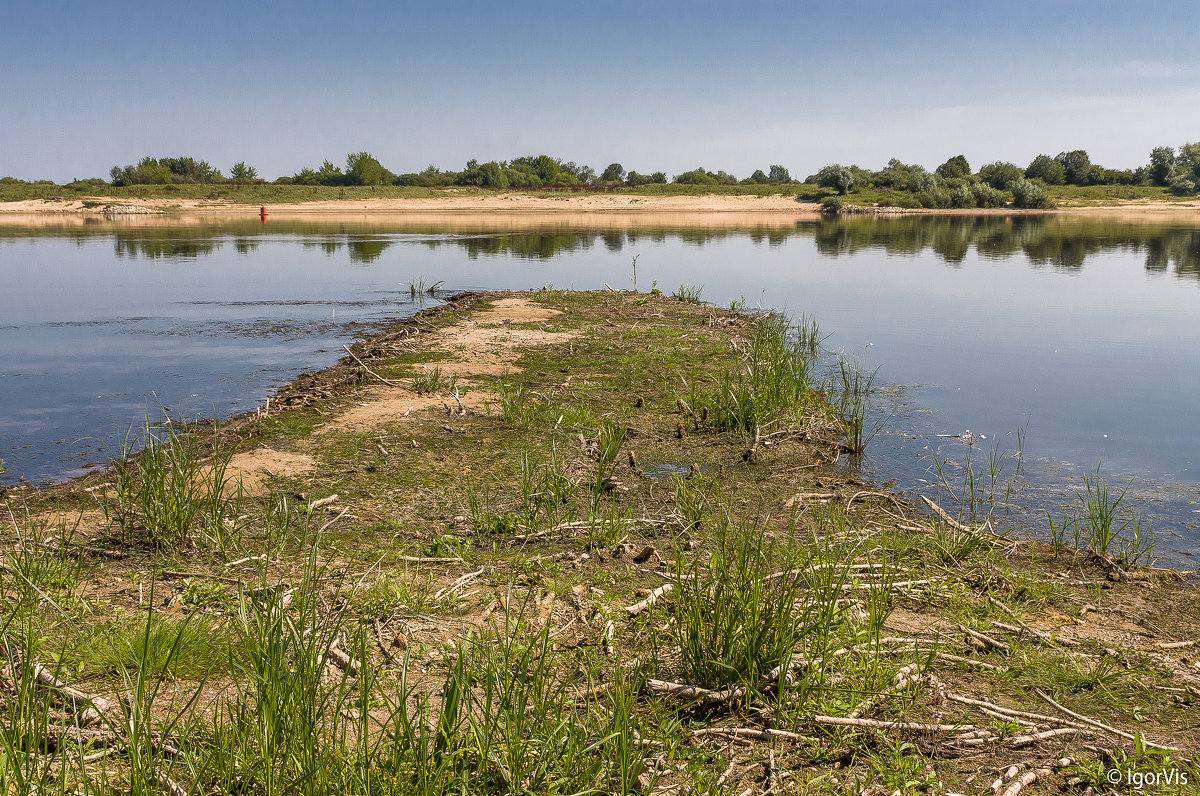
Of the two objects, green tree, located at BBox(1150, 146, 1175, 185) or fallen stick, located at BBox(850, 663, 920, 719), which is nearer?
fallen stick, located at BBox(850, 663, 920, 719)

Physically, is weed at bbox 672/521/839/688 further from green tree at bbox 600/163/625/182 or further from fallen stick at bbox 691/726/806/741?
green tree at bbox 600/163/625/182

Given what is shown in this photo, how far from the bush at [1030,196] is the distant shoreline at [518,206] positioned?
103 cm

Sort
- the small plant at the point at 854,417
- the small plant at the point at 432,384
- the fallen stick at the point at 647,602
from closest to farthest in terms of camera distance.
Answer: the fallen stick at the point at 647,602
the small plant at the point at 854,417
the small plant at the point at 432,384

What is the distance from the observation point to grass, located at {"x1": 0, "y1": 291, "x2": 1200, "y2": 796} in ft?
9.07

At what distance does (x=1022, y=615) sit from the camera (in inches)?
171

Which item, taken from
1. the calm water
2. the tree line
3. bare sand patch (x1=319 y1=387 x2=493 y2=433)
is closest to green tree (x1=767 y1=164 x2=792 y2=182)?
the tree line

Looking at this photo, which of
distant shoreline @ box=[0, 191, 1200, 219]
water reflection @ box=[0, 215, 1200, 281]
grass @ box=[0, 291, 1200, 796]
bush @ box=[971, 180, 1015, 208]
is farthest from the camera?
bush @ box=[971, 180, 1015, 208]

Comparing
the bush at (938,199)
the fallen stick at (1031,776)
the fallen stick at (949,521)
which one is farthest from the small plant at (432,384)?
the bush at (938,199)

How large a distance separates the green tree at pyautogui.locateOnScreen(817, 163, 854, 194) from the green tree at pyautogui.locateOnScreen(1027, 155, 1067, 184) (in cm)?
1919

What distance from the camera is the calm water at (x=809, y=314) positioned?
316 inches

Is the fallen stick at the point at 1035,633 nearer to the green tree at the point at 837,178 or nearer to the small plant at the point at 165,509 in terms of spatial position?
the small plant at the point at 165,509

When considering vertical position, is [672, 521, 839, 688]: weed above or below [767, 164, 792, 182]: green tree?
below

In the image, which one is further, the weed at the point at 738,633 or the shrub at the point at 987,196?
the shrub at the point at 987,196

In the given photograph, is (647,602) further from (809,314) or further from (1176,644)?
(809,314)
